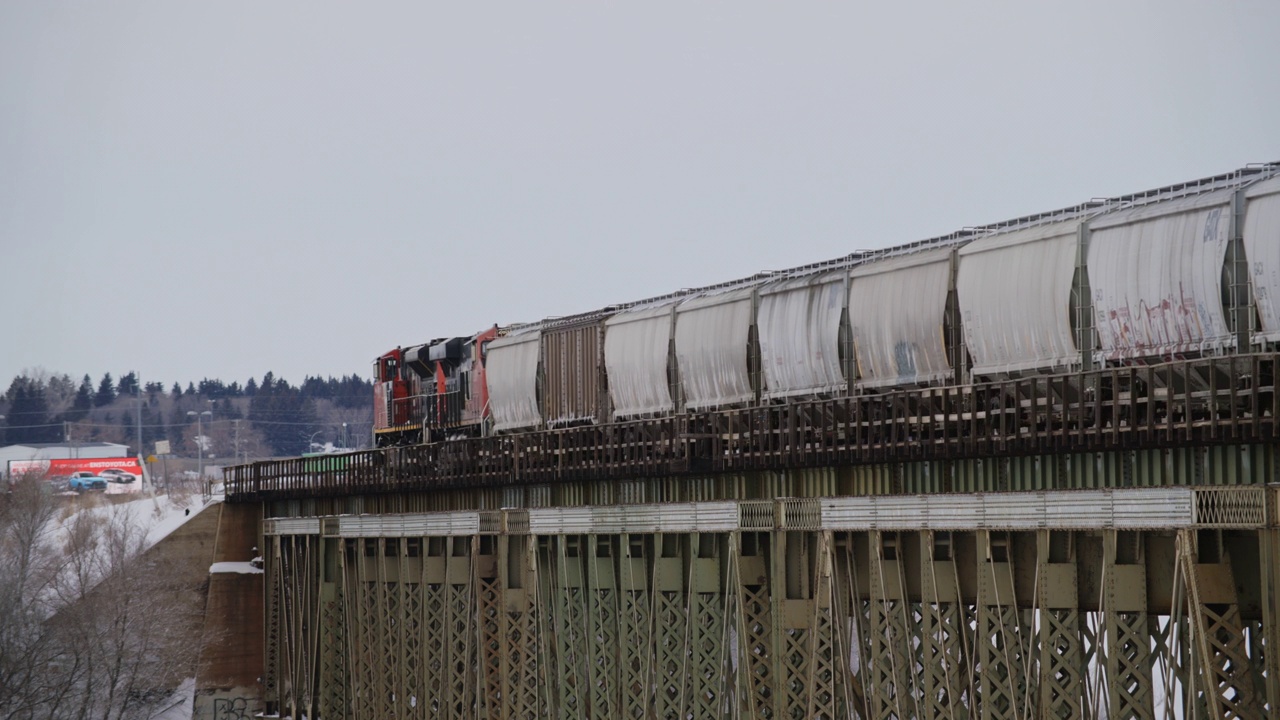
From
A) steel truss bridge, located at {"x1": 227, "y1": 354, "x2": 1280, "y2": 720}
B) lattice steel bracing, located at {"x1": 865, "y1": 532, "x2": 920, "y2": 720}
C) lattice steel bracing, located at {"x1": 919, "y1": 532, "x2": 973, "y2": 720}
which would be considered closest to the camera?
steel truss bridge, located at {"x1": 227, "y1": 354, "x2": 1280, "y2": 720}

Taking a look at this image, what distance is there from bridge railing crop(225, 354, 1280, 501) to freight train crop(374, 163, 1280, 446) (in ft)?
2.22

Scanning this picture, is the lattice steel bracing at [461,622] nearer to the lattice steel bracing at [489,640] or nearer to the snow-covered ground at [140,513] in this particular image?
the lattice steel bracing at [489,640]

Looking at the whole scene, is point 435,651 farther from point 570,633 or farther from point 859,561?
point 859,561

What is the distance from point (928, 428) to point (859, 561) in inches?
115

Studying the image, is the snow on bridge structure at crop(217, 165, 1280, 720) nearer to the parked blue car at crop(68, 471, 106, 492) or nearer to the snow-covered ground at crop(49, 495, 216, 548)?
the snow-covered ground at crop(49, 495, 216, 548)

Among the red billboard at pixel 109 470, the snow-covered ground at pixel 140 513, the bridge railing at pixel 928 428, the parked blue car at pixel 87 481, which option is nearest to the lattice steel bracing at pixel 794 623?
the bridge railing at pixel 928 428

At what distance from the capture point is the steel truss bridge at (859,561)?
25922mm

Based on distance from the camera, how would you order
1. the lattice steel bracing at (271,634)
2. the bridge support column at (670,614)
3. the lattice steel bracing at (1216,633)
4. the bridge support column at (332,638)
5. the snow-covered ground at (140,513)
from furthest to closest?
the snow-covered ground at (140,513)
the lattice steel bracing at (271,634)
the bridge support column at (332,638)
the bridge support column at (670,614)
the lattice steel bracing at (1216,633)

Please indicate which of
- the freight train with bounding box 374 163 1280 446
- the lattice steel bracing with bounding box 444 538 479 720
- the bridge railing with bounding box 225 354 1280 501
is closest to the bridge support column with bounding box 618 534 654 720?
the bridge railing with bounding box 225 354 1280 501

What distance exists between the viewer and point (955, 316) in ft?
107

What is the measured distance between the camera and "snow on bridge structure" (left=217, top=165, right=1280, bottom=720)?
85.3ft

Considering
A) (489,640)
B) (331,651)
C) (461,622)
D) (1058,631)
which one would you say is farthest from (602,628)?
(331,651)

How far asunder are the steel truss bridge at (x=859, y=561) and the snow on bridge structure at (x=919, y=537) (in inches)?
2.5

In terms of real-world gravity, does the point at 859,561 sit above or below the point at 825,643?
above
